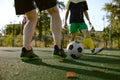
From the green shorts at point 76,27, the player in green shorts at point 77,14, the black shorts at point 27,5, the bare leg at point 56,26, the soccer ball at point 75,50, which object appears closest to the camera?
the black shorts at point 27,5

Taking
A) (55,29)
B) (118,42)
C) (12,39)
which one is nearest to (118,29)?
(118,42)

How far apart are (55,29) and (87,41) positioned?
2.87 meters

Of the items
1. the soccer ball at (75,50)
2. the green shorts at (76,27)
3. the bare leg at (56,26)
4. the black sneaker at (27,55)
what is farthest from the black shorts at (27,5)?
the green shorts at (76,27)

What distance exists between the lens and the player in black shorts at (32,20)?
5352 mm

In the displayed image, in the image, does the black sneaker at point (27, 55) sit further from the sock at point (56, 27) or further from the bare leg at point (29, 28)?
the sock at point (56, 27)

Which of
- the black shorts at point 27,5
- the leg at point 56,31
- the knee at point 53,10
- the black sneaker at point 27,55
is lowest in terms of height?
the black sneaker at point 27,55

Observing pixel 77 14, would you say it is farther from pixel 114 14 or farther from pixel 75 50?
pixel 114 14

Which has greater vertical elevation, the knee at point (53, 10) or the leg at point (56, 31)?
the knee at point (53, 10)

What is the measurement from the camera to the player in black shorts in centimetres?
535

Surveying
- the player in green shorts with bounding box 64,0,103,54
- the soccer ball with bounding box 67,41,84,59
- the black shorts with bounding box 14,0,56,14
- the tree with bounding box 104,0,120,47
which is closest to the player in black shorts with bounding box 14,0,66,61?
the black shorts with bounding box 14,0,56,14

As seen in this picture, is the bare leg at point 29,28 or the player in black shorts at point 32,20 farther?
the bare leg at point 29,28

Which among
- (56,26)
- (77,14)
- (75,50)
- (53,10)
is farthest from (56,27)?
(77,14)

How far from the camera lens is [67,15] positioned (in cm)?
805

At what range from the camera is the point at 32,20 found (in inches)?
216
